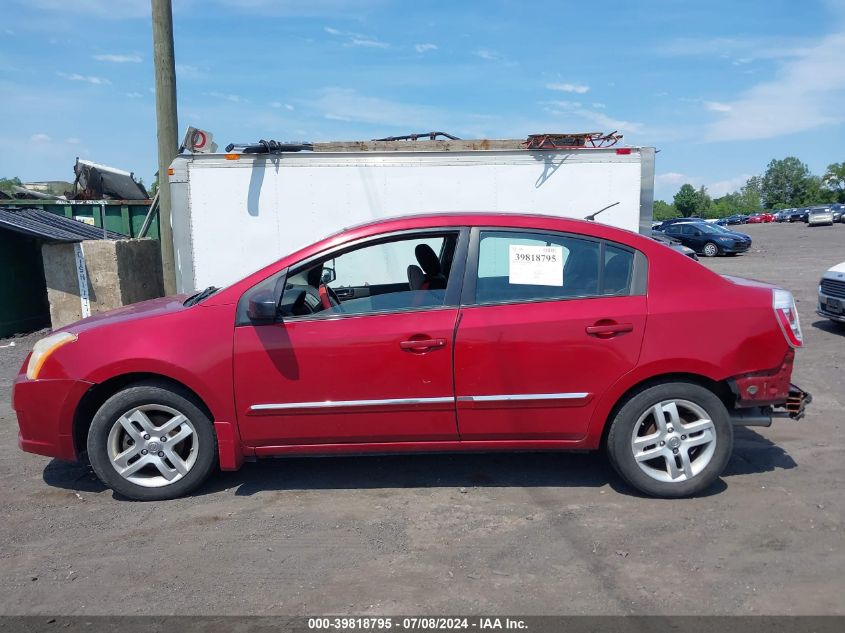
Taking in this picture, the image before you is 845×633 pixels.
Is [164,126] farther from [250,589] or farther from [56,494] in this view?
[250,589]

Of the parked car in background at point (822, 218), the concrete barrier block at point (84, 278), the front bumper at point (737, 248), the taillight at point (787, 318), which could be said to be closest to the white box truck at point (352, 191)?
the concrete barrier block at point (84, 278)

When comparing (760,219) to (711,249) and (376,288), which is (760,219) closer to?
(711,249)

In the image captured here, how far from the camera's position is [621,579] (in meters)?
3.47

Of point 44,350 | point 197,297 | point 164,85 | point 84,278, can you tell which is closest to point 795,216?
point 164,85

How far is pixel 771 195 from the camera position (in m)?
122

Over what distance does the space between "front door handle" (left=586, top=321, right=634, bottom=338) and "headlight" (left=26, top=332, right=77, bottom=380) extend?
312cm

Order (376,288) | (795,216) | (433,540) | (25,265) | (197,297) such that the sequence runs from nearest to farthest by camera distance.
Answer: (433,540) < (197,297) < (376,288) < (25,265) < (795,216)

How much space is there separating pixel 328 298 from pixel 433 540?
5.35 ft

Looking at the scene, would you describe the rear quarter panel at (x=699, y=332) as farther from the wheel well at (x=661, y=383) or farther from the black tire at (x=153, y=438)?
the black tire at (x=153, y=438)

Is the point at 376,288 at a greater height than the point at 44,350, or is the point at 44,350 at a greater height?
the point at 376,288

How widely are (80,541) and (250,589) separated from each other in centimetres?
121

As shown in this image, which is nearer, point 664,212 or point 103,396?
point 103,396

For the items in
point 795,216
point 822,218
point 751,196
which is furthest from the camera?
point 751,196

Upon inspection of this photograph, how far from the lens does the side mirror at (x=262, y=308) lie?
416 centimetres
